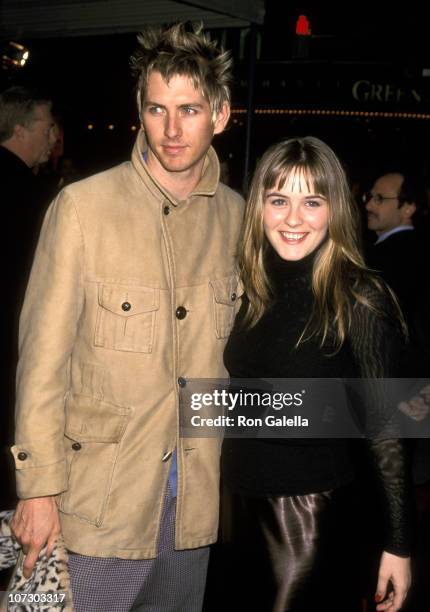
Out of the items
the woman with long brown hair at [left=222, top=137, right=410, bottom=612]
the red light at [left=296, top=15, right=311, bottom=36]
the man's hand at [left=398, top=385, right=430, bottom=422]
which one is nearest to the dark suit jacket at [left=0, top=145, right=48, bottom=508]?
the woman with long brown hair at [left=222, top=137, right=410, bottom=612]

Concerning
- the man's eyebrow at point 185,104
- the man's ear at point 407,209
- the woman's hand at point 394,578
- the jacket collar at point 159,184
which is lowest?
the woman's hand at point 394,578

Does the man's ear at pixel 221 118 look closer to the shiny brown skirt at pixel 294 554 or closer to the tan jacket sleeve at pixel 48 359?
the tan jacket sleeve at pixel 48 359

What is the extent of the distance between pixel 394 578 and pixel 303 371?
2.30 feet

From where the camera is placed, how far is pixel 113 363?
90.4 inches

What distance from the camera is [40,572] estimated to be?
222 cm

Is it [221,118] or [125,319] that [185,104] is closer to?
[221,118]

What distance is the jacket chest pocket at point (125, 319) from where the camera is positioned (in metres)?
2.29

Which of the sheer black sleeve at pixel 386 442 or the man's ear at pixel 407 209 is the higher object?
the man's ear at pixel 407 209

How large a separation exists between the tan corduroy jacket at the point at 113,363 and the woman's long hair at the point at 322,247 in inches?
8.7

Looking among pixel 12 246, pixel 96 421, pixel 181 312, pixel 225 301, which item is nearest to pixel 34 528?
pixel 96 421

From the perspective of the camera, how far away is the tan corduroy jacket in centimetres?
223

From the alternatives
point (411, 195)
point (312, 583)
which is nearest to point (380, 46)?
point (411, 195)

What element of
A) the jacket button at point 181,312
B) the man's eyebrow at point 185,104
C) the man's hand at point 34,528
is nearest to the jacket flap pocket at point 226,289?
the jacket button at point 181,312

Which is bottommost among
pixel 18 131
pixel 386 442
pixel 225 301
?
pixel 386 442
